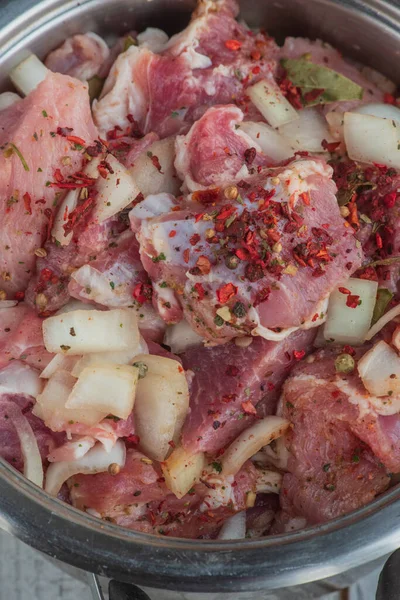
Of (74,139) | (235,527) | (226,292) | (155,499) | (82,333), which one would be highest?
(74,139)

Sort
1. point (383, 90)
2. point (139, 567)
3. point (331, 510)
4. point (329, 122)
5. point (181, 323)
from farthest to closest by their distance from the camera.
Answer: point (383, 90), point (329, 122), point (181, 323), point (331, 510), point (139, 567)

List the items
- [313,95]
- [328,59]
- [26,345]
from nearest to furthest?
[26,345]
[313,95]
[328,59]

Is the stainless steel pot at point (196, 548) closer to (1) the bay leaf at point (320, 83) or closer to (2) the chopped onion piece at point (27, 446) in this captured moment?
(2) the chopped onion piece at point (27, 446)

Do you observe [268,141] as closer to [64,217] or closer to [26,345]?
[64,217]

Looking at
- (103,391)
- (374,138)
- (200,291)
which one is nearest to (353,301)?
(200,291)

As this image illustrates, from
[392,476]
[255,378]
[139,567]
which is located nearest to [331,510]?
[392,476]

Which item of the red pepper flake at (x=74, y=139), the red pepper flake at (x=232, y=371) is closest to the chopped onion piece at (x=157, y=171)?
the red pepper flake at (x=74, y=139)

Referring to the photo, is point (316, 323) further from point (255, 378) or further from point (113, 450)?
point (113, 450)
